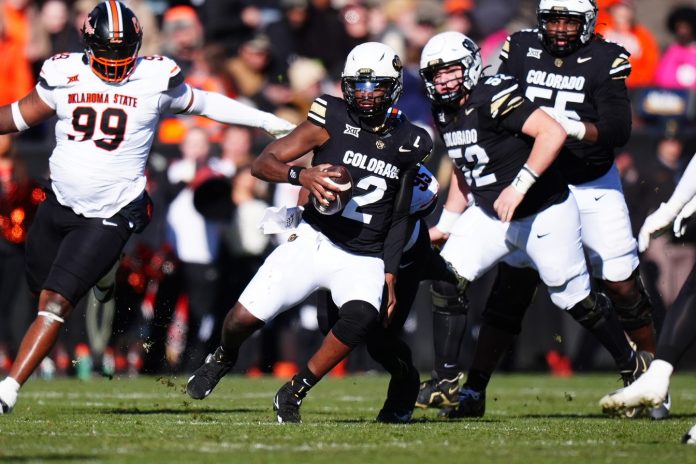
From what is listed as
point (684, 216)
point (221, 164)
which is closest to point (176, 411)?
point (684, 216)

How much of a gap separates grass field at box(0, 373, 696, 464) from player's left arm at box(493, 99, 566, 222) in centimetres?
119

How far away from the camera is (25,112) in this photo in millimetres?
7848

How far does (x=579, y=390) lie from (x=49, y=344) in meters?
4.76

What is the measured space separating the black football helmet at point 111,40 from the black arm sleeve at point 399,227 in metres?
1.73

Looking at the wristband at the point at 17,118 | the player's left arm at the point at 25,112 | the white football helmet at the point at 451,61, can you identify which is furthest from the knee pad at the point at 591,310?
the wristband at the point at 17,118

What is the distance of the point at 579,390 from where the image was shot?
1067 cm

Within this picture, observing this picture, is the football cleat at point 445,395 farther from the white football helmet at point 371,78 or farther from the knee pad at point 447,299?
the white football helmet at point 371,78

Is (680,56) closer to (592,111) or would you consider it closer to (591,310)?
(592,111)

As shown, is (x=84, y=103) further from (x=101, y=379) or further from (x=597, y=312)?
(x=101, y=379)

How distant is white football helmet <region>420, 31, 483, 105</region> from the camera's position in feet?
25.2

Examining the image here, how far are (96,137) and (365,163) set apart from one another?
A: 1.60 metres

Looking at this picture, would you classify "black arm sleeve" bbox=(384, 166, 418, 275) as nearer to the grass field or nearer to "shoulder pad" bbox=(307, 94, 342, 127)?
"shoulder pad" bbox=(307, 94, 342, 127)

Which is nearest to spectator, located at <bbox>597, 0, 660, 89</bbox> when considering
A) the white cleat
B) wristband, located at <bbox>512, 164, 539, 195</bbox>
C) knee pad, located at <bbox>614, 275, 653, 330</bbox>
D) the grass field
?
the grass field

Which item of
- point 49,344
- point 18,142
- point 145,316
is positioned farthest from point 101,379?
point 49,344
